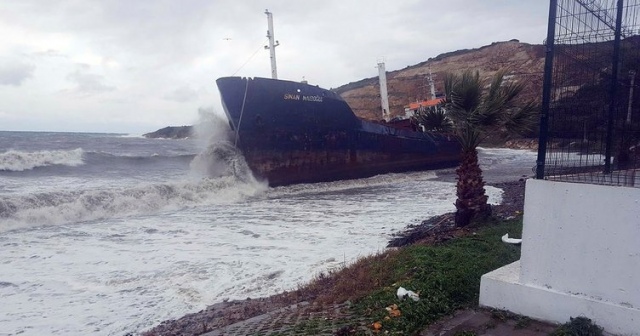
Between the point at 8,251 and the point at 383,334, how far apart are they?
8331 mm

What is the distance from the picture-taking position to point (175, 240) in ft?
34.2

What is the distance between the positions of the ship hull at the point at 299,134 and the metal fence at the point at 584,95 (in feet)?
51.1

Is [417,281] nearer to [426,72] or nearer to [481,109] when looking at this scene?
[481,109]

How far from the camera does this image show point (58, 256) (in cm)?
921

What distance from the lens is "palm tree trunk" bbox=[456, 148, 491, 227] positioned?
30.5ft

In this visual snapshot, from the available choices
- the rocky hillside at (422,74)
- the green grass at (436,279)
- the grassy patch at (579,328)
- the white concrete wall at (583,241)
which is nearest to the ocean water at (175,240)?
the green grass at (436,279)

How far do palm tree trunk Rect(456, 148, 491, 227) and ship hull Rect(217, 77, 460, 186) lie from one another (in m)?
11.5

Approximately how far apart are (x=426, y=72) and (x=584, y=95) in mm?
79599

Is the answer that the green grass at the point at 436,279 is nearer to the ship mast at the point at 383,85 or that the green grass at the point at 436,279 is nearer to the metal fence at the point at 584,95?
the metal fence at the point at 584,95

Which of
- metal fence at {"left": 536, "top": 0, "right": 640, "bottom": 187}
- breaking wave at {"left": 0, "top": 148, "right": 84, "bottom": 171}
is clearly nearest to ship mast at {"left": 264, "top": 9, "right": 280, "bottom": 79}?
breaking wave at {"left": 0, "top": 148, "right": 84, "bottom": 171}

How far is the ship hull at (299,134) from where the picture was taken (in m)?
19.7

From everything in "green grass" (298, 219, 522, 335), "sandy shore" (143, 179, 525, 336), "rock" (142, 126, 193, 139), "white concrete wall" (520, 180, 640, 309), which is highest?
"white concrete wall" (520, 180, 640, 309)

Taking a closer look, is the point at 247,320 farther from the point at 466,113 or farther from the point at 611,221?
the point at 466,113

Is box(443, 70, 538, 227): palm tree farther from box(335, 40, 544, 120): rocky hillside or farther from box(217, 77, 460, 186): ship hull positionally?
box(335, 40, 544, 120): rocky hillside
